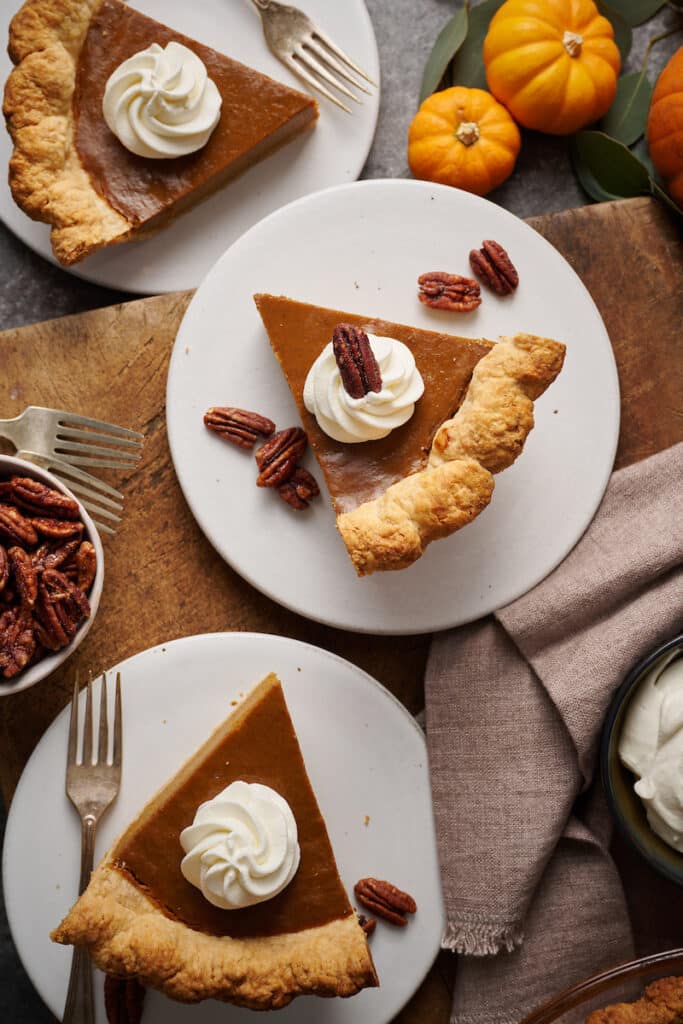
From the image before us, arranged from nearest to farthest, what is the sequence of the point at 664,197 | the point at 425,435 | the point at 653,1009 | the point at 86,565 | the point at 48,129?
1. the point at 653,1009
2. the point at 86,565
3. the point at 425,435
4. the point at 48,129
5. the point at 664,197

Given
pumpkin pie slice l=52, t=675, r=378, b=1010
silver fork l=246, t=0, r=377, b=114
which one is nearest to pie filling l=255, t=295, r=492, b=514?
pumpkin pie slice l=52, t=675, r=378, b=1010

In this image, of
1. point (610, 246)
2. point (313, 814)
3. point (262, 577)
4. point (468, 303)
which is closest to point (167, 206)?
point (468, 303)

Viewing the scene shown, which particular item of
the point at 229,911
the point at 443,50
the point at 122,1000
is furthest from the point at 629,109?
the point at 122,1000

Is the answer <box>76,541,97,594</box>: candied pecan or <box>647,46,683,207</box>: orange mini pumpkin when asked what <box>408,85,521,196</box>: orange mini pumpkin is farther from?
<box>76,541,97,594</box>: candied pecan

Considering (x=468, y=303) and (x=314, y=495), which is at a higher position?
(x=468, y=303)

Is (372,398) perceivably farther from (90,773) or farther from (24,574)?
(90,773)

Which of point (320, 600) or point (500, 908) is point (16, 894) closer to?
point (320, 600)
